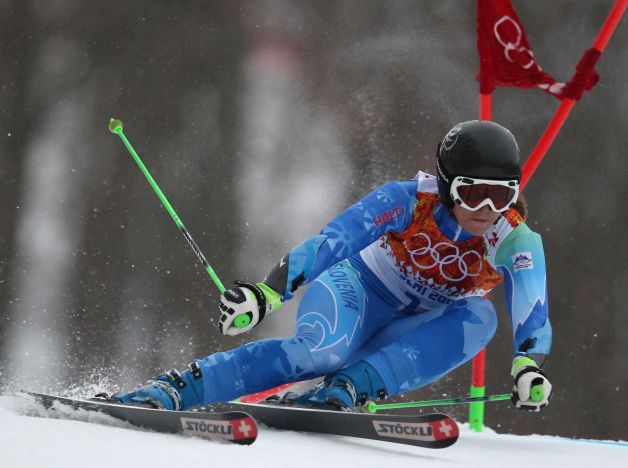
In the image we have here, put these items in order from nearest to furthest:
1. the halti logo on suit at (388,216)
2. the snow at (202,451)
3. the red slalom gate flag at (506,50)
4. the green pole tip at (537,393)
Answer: the snow at (202,451) → the green pole tip at (537,393) → the halti logo on suit at (388,216) → the red slalom gate flag at (506,50)

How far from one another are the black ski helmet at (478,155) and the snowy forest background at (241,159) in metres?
4.91

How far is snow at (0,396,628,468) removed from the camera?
1.84 meters

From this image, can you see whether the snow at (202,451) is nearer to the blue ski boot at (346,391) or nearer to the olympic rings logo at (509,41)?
the blue ski boot at (346,391)

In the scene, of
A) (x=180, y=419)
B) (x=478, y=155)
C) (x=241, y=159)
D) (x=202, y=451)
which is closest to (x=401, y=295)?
(x=478, y=155)

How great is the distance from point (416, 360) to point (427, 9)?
6171mm

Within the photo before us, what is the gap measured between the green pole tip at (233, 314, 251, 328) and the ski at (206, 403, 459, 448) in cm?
29

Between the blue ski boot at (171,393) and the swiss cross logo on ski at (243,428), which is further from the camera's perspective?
the blue ski boot at (171,393)

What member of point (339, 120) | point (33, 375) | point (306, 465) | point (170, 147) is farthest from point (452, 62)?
point (306, 465)

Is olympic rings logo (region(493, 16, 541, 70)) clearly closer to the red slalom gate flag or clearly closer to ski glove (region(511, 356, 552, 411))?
the red slalom gate flag

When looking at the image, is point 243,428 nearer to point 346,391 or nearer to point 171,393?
point 171,393

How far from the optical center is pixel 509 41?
474 cm

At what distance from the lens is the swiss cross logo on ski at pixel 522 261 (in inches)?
115

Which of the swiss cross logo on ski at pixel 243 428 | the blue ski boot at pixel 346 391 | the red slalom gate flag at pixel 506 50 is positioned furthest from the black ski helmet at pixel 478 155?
the red slalom gate flag at pixel 506 50

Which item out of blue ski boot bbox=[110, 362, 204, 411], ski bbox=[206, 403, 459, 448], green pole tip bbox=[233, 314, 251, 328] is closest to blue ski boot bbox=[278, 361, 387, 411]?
ski bbox=[206, 403, 459, 448]
